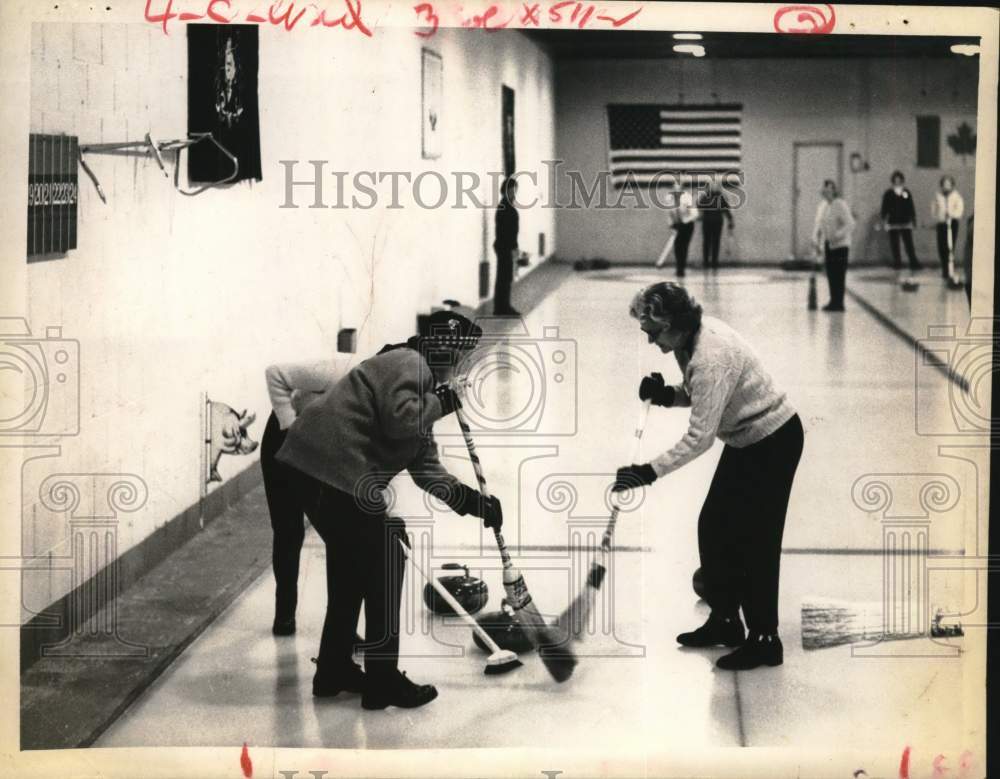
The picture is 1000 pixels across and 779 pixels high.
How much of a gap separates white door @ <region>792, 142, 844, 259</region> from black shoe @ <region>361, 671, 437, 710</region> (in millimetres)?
2204

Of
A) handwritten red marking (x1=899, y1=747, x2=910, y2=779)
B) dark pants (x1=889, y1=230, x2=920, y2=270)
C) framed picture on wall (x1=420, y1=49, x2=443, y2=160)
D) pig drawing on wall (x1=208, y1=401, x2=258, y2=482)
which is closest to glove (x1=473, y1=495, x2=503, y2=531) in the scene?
pig drawing on wall (x1=208, y1=401, x2=258, y2=482)

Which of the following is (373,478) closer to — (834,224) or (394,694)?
(394,694)

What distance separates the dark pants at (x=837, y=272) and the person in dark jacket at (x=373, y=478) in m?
1.86

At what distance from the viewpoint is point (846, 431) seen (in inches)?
324

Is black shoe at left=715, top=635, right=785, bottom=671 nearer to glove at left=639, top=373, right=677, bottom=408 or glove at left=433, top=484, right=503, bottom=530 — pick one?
glove at left=639, top=373, right=677, bottom=408

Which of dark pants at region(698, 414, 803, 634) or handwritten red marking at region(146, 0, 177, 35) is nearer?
handwritten red marking at region(146, 0, 177, 35)

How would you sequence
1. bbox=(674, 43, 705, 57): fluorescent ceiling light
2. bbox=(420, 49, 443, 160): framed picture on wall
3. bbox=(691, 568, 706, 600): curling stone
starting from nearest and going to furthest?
bbox=(674, 43, 705, 57): fluorescent ceiling light → bbox=(420, 49, 443, 160): framed picture on wall → bbox=(691, 568, 706, 600): curling stone

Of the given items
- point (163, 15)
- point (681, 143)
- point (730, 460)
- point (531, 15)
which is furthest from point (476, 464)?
point (163, 15)

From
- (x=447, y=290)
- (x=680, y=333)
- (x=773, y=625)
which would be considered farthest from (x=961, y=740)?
(x=447, y=290)

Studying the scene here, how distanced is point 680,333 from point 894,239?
6.36ft

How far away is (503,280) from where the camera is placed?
6211 mm

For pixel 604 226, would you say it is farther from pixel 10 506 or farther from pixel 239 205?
pixel 10 506

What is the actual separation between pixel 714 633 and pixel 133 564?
202 centimetres

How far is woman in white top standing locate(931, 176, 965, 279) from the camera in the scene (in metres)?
4.93
